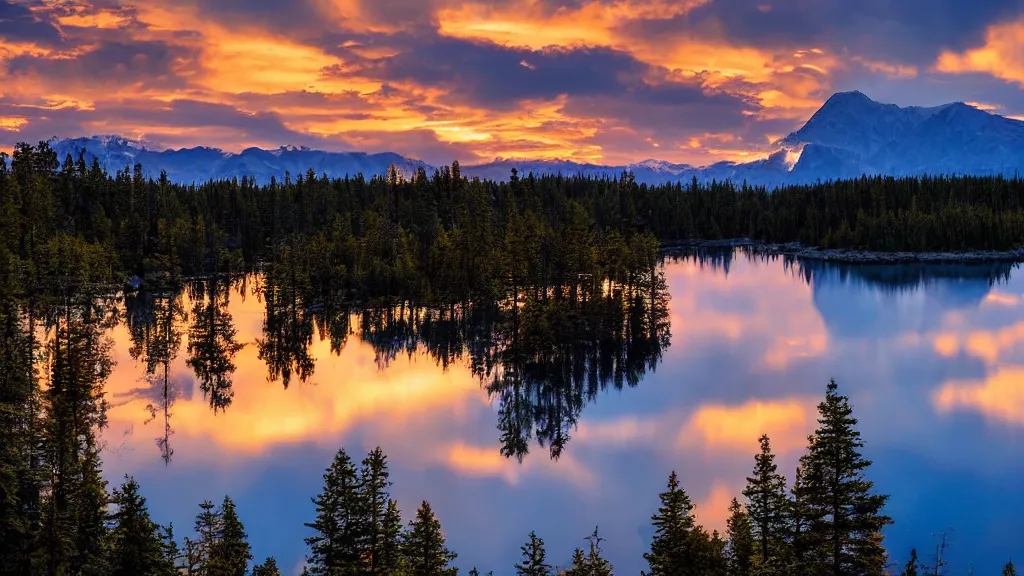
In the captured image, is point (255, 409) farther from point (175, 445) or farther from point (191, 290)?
point (191, 290)

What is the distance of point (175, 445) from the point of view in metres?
57.6

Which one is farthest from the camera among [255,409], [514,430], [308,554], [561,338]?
[561,338]

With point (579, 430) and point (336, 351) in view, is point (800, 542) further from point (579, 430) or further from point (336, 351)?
point (336, 351)

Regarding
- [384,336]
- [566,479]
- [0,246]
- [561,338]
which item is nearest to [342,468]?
[566,479]

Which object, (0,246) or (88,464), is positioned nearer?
(88,464)

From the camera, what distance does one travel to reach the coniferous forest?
28.7 meters

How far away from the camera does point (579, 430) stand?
61.5m

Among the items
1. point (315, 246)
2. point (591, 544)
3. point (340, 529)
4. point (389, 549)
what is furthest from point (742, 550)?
point (315, 246)

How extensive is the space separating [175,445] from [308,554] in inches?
880

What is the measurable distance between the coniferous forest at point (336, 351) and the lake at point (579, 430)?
1.19 meters

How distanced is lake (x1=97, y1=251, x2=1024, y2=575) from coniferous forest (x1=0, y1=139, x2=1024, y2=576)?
3.91 feet

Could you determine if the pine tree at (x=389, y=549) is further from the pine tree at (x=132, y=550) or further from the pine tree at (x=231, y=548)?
the pine tree at (x=132, y=550)

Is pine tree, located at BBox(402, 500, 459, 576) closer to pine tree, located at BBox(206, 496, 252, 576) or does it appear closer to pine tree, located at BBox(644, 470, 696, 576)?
pine tree, located at BBox(206, 496, 252, 576)

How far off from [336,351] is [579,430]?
3780cm
